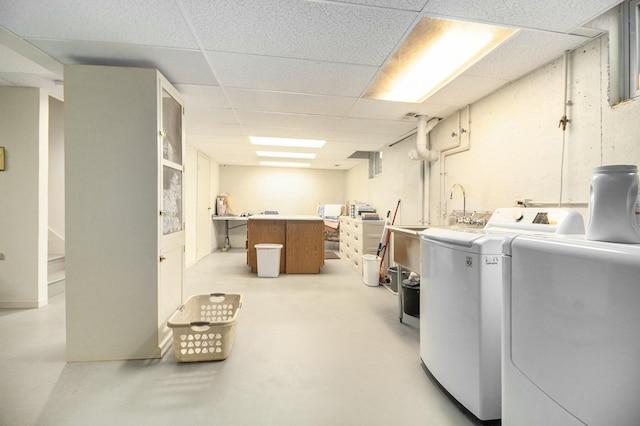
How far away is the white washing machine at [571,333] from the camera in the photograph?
2.18 feet

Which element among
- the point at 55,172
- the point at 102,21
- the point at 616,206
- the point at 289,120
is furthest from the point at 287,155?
the point at 616,206

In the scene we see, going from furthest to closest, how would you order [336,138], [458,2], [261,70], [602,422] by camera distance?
[336,138], [261,70], [458,2], [602,422]

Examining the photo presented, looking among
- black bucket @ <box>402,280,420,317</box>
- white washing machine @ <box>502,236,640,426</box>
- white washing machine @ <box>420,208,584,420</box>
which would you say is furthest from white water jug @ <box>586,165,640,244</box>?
black bucket @ <box>402,280,420,317</box>

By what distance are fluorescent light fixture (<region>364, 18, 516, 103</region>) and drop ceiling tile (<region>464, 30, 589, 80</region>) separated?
Result: 63 mm

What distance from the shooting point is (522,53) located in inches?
69.3

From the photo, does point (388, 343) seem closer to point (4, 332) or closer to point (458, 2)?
point (458, 2)

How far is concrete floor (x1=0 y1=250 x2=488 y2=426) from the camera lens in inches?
54.5

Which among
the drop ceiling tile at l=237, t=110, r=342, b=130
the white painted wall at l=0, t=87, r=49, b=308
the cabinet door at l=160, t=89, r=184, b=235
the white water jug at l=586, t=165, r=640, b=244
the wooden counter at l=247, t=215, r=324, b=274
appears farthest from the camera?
the wooden counter at l=247, t=215, r=324, b=274

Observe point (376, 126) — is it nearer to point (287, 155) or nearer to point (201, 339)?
point (287, 155)

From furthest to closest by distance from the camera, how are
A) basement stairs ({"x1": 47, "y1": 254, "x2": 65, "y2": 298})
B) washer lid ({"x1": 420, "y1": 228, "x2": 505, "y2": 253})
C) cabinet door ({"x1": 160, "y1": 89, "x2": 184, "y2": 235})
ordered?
basement stairs ({"x1": 47, "y1": 254, "x2": 65, "y2": 298})
cabinet door ({"x1": 160, "y1": 89, "x2": 184, "y2": 235})
washer lid ({"x1": 420, "y1": 228, "x2": 505, "y2": 253})

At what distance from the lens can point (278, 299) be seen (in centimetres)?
313

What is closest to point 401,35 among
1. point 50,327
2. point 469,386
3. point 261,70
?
point 261,70

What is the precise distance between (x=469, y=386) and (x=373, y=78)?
214 cm

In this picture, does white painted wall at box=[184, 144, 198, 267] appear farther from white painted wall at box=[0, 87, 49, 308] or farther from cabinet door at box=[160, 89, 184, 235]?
cabinet door at box=[160, 89, 184, 235]
